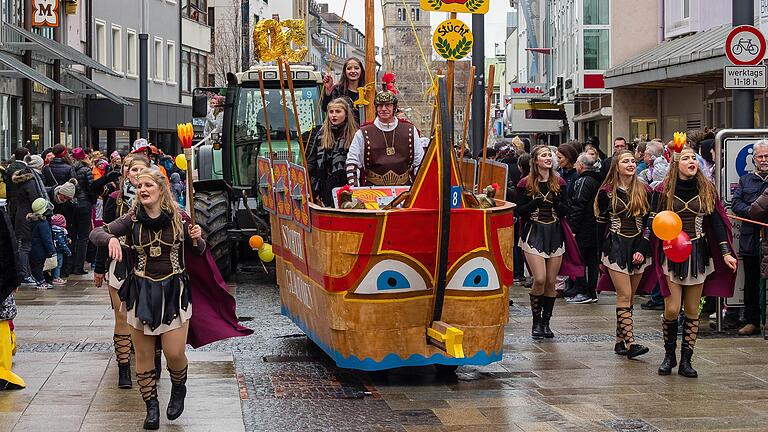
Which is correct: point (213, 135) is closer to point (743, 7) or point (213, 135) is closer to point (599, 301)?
point (599, 301)

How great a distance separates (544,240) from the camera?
42.4 ft

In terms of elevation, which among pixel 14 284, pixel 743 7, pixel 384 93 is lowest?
pixel 14 284

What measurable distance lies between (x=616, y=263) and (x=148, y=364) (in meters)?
4.71

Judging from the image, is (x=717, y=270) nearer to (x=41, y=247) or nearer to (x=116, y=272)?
(x=116, y=272)

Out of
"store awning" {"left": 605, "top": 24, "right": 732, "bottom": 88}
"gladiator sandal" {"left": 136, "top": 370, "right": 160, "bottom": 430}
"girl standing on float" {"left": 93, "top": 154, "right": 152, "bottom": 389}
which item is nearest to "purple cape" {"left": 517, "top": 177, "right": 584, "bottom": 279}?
"girl standing on float" {"left": 93, "top": 154, "right": 152, "bottom": 389}

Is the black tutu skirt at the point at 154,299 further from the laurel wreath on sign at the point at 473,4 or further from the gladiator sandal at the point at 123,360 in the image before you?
the laurel wreath on sign at the point at 473,4

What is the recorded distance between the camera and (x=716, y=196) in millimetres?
11070

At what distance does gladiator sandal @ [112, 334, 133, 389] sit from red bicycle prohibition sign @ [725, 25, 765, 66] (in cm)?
745

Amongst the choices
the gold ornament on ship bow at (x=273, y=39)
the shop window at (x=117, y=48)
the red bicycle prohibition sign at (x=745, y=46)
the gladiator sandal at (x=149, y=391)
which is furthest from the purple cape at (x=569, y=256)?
the shop window at (x=117, y=48)

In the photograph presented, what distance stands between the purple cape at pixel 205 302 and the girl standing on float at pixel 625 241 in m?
3.85

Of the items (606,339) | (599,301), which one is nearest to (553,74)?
(599,301)

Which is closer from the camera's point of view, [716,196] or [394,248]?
[394,248]

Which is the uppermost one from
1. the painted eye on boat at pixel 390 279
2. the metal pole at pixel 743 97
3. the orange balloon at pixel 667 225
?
the metal pole at pixel 743 97

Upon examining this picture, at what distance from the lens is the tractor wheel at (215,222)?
697 inches
